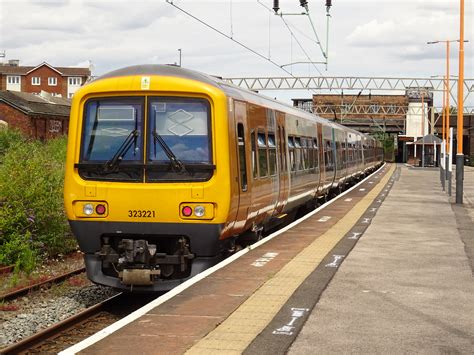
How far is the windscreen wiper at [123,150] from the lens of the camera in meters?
9.76

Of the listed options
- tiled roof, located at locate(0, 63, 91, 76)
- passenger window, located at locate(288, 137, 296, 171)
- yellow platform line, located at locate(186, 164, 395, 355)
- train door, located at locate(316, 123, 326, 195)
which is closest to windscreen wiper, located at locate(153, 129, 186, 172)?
yellow platform line, located at locate(186, 164, 395, 355)

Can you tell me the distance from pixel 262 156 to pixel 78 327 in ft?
15.3

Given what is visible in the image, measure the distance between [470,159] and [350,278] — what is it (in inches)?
3308

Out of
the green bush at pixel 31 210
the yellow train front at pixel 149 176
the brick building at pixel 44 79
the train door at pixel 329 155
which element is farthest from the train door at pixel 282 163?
the brick building at pixel 44 79

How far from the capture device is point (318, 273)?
32.0 ft

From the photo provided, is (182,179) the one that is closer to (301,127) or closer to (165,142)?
(165,142)

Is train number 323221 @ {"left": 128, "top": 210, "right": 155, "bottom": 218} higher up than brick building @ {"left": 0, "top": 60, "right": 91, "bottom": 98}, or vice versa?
brick building @ {"left": 0, "top": 60, "right": 91, "bottom": 98}

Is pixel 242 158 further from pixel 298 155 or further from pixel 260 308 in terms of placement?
pixel 298 155

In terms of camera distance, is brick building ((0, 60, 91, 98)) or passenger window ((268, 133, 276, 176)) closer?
passenger window ((268, 133, 276, 176))

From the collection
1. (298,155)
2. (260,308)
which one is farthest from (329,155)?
(260,308)

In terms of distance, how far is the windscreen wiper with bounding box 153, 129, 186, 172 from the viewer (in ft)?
31.6

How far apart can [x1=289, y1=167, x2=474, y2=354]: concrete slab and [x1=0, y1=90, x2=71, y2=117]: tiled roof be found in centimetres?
3665

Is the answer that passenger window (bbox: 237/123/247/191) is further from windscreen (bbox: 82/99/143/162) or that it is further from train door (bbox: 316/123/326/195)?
train door (bbox: 316/123/326/195)

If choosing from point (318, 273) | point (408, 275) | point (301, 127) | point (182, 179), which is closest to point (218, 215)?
point (182, 179)
